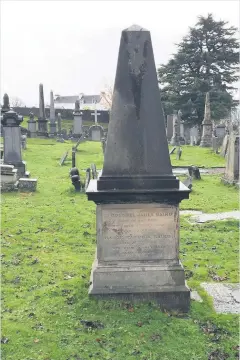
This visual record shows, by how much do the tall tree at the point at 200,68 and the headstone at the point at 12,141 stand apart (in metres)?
26.3

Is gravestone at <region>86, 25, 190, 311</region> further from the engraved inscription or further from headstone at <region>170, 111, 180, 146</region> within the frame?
headstone at <region>170, 111, 180, 146</region>

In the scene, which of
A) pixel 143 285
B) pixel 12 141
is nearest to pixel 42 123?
pixel 12 141

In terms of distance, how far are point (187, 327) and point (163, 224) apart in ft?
4.41

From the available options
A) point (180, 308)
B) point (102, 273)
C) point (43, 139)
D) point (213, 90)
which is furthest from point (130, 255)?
point (213, 90)

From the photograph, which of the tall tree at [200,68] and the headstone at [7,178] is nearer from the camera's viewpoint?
the headstone at [7,178]

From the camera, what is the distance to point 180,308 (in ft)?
17.3

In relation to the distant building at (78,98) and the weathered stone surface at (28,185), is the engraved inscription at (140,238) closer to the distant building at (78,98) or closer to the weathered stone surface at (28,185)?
the weathered stone surface at (28,185)

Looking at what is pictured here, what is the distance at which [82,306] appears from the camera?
16.9 ft

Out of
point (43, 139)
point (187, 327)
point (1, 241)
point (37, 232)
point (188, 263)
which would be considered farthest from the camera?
point (43, 139)

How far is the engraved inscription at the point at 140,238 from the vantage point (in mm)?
5336

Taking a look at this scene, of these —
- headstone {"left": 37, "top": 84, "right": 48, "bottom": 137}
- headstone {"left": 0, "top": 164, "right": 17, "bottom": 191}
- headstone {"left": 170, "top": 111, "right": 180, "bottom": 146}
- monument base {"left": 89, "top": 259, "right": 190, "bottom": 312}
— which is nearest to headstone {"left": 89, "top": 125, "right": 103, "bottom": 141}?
headstone {"left": 37, "top": 84, "right": 48, "bottom": 137}

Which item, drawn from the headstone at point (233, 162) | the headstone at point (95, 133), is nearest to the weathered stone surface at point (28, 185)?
the headstone at point (233, 162)

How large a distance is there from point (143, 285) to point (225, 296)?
1285 millimetres

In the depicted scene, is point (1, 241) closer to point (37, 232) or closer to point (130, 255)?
point (37, 232)
